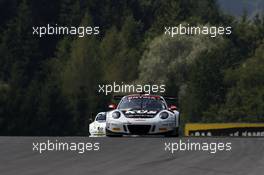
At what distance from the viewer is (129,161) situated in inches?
630

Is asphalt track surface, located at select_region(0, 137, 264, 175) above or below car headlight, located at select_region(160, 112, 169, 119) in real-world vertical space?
below

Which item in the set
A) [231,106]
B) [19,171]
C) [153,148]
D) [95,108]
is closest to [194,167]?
[19,171]

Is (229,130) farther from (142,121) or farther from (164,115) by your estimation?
(142,121)

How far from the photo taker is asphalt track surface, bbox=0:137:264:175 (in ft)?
45.9

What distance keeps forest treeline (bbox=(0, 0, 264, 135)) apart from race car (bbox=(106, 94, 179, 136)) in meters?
33.7

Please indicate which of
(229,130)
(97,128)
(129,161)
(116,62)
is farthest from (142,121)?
(116,62)

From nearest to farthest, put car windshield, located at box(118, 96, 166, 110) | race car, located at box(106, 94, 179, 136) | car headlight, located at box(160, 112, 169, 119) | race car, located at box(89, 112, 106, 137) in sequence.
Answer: race car, located at box(106, 94, 179, 136)
car headlight, located at box(160, 112, 169, 119)
car windshield, located at box(118, 96, 166, 110)
race car, located at box(89, 112, 106, 137)

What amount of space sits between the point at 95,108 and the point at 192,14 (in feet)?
146

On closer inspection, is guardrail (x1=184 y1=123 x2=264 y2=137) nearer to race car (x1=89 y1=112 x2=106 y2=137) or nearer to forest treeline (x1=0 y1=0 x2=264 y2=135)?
race car (x1=89 y1=112 x2=106 y2=137)

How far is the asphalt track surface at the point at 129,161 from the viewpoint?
1398 cm

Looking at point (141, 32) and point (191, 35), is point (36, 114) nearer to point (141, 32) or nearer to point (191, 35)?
point (191, 35)

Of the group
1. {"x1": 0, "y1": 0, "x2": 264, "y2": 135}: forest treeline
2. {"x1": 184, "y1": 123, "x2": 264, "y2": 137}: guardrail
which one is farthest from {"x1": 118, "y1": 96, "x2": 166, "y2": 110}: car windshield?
{"x1": 0, "y1": 0, "x2": 264, "y2": 135}: forest treeline

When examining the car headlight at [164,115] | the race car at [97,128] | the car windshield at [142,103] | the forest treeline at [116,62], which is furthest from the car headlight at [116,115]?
the forest treeline at [116,62]

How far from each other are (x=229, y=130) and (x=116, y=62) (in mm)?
37847
